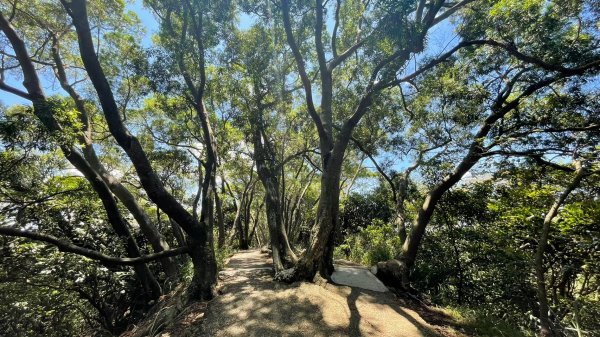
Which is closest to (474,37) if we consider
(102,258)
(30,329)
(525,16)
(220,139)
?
(525,16)

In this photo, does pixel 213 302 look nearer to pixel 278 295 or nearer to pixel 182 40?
pixel 278 295

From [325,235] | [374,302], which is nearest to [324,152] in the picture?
[325,235]

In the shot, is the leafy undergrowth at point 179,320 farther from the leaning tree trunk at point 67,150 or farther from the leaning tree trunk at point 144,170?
the leaning tree trunk at point 67,150

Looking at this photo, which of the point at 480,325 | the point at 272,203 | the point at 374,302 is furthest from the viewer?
the point at 272,203

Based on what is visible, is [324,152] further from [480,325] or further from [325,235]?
[480,325]

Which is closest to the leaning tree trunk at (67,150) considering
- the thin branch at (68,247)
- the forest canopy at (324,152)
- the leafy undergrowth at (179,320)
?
the forest canopy at (324,152)

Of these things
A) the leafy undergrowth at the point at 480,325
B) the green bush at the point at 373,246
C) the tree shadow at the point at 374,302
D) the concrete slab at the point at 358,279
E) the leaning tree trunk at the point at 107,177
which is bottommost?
the leafy undergrowth at the point at 480,325

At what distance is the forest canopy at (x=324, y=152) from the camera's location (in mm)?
5023

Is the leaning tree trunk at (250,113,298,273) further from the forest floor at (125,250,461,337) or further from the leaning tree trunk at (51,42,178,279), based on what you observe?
the leaning tree trunk at (51,42,178,279)

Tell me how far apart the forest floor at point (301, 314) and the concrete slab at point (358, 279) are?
0.24 meters

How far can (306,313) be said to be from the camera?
5.20 m

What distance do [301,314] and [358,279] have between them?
265cm

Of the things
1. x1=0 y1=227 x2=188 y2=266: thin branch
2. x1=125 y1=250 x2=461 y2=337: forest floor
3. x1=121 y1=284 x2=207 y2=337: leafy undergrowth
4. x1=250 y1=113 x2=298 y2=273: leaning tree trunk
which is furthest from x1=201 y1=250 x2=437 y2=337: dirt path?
x1=0 y1=227 x2=188 y2=266: thin branch

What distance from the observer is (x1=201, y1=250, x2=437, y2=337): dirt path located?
469 cm
